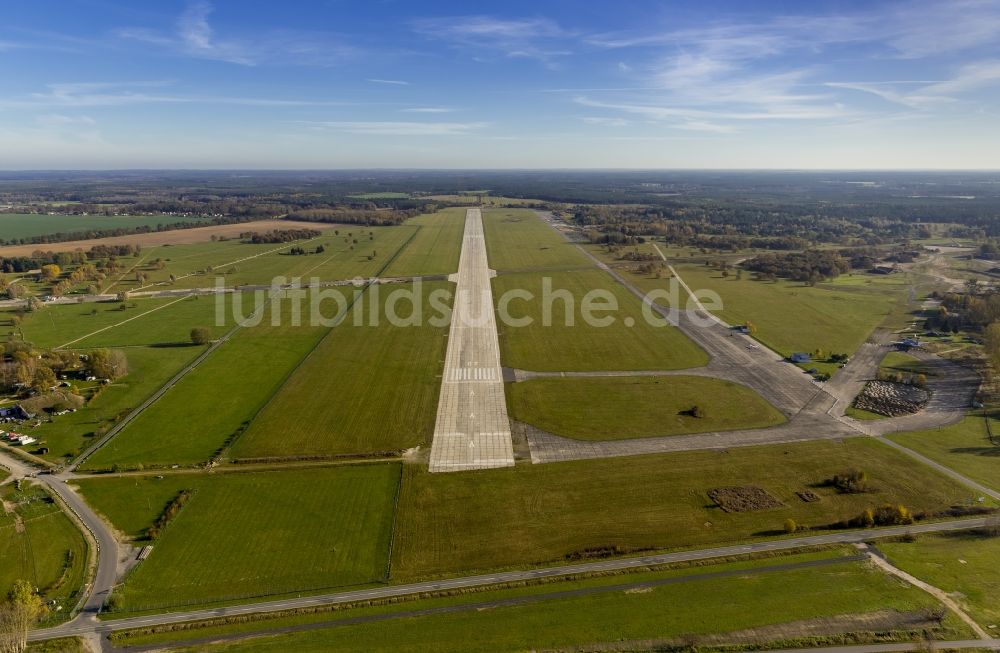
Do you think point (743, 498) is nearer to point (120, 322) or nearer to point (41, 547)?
point (41, 547)

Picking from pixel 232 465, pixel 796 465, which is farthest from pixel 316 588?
pixel 796 465

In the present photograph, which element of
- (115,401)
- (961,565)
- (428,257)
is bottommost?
(961,565)

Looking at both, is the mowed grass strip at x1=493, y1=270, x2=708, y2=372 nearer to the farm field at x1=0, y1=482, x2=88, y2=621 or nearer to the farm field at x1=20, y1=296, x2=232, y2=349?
the farm field at x1=0, y1=482, x2=88, y2=621

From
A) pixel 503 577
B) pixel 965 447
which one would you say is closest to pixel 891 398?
pixel 965 447

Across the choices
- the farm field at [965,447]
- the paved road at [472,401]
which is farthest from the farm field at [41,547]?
the farm field at [965,447]

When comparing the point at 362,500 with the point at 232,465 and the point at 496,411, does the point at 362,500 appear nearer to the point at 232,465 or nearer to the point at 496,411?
the point at 232,465

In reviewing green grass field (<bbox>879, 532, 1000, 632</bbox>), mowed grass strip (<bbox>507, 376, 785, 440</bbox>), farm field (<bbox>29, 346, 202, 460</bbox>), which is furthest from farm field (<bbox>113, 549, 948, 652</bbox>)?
farm field (<bbox>29, 346, 202, 460</bbox>)
